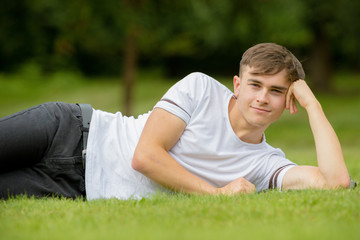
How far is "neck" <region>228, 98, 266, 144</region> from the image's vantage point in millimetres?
4141

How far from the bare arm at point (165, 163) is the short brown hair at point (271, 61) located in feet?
2.55

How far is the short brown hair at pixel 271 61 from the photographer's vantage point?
3988mm

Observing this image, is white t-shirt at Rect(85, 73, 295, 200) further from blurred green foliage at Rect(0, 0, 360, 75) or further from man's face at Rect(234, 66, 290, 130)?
blurred green foliage at Rect(0, 0, 360, 75)

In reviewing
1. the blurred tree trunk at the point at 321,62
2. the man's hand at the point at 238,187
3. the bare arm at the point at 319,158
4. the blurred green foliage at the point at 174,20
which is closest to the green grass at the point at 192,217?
the man's hand at the point at 238,187

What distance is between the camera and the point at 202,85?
414 cm

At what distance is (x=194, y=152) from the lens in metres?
4.04

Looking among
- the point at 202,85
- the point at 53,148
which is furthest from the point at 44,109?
the point at 202,85

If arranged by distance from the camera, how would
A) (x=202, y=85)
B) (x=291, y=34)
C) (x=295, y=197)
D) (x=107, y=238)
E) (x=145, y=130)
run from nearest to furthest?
1. (x=107, y=238)
2. (x=295, y=197)
3. (x=145, y=130)
4. (x=202, y=85)
5. (x=291, y=34)

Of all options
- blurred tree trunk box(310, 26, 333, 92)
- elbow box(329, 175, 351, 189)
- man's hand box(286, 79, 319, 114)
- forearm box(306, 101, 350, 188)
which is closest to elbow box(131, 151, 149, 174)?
man's hand box(286, 79, 319, 114)

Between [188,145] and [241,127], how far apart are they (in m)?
0.49

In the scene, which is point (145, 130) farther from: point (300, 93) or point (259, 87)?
point (300, 93)

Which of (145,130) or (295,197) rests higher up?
(145,130)

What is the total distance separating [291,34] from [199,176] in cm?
2105

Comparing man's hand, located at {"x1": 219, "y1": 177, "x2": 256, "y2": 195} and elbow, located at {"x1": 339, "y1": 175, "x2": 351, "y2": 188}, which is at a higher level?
elbow, located at {"x1": 339, "y1": 175, "x2": 351, "y2": 188}
